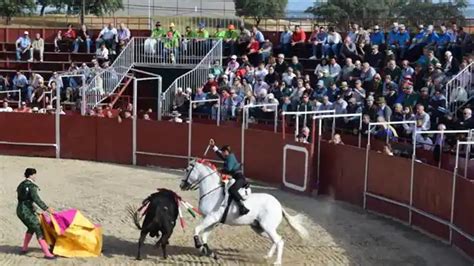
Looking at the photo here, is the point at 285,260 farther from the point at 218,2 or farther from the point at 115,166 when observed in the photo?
the point at 218,2

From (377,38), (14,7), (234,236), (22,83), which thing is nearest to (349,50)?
(377,38)

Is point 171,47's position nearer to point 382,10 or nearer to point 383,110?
point 383,110

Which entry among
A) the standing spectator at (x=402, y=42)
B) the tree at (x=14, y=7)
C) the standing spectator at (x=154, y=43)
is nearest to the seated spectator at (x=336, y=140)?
the standing spectator at (x=402, y=42)

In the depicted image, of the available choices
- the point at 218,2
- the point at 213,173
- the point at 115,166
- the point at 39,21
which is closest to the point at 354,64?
the point at 115,166

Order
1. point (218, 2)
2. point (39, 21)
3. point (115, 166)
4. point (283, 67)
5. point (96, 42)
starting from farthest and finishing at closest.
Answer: point (218, 2) → point (39, 21) → point (96, 42) → point (283, 67) → point (115, 166)

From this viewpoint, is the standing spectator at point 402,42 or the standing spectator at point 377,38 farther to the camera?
the standing spectator at point 377,38

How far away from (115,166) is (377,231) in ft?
30.7

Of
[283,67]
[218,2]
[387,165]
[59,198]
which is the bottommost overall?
[59,198]

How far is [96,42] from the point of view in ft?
95.0

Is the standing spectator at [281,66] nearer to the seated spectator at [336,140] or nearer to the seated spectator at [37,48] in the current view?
the seated spectator at [336,140]

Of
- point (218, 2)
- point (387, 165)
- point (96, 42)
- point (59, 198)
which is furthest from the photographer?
point (218, 2)

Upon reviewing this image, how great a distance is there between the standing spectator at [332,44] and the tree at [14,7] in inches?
1326

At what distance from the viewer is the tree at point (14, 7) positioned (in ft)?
180

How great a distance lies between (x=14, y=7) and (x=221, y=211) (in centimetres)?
4801
